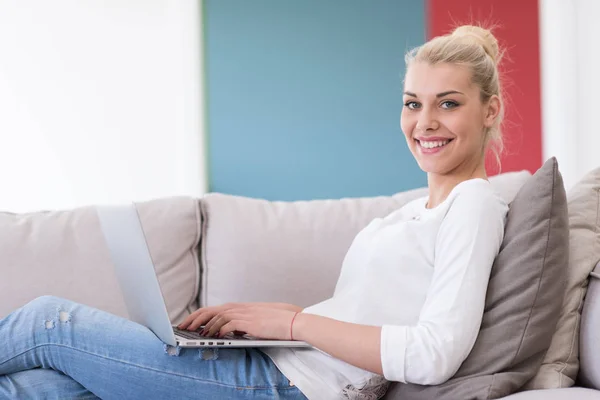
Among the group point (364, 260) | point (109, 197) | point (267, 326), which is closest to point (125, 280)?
point (267, 326)

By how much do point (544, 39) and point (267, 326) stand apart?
266 cm

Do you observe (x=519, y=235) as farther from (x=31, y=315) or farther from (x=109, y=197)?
(x=109, y=197)

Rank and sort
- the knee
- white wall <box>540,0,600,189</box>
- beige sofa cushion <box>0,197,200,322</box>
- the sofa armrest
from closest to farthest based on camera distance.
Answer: the sofa armrest
the knee
beige sofa cushion <box>0,197,200,322</box>
white wall <box>540,0,600,189</box>

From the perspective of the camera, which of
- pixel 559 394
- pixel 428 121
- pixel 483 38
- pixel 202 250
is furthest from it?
pixel 202 250

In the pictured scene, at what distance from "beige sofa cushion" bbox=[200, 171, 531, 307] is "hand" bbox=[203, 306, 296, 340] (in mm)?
525

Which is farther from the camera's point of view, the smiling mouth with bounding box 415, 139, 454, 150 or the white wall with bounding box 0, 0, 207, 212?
the white wall with bounding box 0, 0, 207, 212

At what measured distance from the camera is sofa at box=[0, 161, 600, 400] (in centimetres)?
203

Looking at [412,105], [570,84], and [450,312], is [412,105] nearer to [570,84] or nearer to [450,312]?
[450,312]

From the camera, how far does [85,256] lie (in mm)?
2051

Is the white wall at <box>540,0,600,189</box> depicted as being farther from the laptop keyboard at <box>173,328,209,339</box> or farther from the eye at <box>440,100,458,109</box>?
the laptop keyboard at <box>173,328,209,339</box>

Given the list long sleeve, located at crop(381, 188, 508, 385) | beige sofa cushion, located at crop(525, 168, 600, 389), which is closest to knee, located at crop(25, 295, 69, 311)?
long sleeve, located at crop(381, 188, 508, 385)

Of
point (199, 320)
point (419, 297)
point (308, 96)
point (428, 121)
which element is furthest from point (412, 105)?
point (308, 96)

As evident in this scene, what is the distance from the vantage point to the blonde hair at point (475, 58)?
5.49 feet

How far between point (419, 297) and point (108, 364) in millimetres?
639
